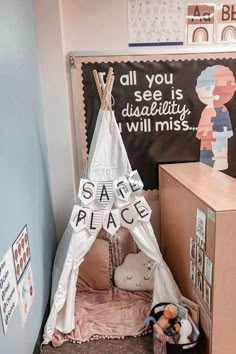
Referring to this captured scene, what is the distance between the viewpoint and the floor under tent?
6.03ft

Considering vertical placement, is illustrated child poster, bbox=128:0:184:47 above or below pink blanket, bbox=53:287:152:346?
above

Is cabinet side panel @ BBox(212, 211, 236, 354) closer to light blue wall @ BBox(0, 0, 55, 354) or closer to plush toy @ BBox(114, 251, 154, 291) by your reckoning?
plush toy @ BBox(114, 251, 154, 291)

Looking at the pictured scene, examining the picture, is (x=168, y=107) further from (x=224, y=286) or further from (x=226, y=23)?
(x=224, y=286)

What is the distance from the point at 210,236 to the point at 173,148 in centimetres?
108

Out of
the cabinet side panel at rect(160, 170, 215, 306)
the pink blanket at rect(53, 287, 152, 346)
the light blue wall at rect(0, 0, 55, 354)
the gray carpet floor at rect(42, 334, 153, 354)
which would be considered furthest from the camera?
the pink blanket at rect(53, 287, 152, 346)

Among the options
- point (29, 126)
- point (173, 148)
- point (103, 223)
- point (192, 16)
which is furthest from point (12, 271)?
point (192, 16)

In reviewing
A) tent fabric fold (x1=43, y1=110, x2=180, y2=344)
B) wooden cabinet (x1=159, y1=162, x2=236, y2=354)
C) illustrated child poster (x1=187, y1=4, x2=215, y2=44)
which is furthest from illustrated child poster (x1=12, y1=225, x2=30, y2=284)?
illustrated child poster (x1=187, y1=4, x2=215, y2=44)

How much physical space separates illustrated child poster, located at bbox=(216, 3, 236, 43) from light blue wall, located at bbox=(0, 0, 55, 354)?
1340 mm

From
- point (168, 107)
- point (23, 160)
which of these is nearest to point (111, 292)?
point (23, 160)

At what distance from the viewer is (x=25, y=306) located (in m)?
1.52

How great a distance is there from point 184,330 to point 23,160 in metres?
1.23

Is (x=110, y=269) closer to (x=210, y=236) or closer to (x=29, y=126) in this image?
(x=210, y=236)

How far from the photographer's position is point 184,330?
1.58m

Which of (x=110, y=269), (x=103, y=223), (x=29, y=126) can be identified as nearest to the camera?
(x=29, y=126)
